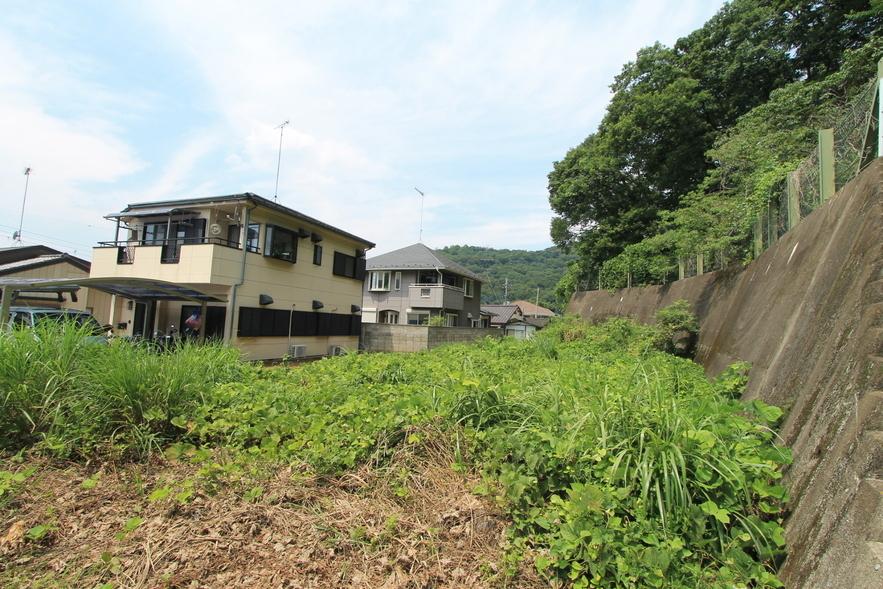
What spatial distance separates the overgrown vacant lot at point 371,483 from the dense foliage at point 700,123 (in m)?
7.61

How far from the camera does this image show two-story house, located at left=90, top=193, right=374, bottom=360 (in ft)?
38.2

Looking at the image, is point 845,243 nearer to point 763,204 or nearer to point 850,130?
point 850,130

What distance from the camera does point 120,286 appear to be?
912cm

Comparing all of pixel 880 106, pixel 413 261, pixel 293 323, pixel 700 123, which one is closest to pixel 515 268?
pixel 413 261

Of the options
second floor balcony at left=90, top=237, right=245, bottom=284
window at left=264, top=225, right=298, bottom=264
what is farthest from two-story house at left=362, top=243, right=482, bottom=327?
second floor balcony at left=90, top=237, right=245, bottom=284

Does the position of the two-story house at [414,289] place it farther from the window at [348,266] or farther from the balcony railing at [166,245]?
the balcony railing at [166,245]

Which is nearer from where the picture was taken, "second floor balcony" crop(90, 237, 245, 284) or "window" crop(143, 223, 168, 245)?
"second floor balcony" crop(90, 237, 245, 284)

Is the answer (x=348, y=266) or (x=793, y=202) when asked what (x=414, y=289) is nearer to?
(x=348, y=266)

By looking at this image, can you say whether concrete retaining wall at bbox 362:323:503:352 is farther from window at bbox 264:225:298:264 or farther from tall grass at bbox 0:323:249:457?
tall grass at bbox 0:323:249:457

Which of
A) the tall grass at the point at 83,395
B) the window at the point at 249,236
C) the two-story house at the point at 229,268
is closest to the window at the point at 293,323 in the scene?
the two-story house at the point at 229,268

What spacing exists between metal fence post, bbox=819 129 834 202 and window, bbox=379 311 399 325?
2119 centimetres

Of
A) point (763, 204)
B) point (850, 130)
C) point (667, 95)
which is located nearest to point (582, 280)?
point (667, 95)

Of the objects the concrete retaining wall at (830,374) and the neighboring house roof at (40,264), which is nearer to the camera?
the concrete retaining wall at (830,374)

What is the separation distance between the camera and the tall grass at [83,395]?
320cm
